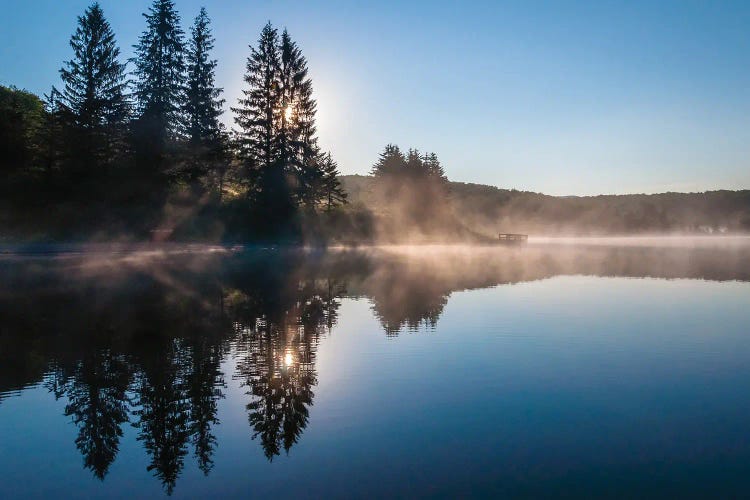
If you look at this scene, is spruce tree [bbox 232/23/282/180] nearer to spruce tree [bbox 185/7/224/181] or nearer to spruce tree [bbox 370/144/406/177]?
spruce tree [bbox 185/7/224/181]

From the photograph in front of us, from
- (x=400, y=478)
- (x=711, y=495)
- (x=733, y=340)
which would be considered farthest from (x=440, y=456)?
(x=733, y=340)

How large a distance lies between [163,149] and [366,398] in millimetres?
49049

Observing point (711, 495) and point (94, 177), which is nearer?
point (711, 495)

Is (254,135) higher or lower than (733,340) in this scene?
higher

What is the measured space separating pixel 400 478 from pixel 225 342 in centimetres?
819

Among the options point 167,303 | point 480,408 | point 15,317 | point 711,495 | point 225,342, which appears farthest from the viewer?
point 167,303

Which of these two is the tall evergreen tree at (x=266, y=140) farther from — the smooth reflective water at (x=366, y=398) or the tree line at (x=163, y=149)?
the smooth reflective water at (x=366, y=398)

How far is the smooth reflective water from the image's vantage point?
671 cm

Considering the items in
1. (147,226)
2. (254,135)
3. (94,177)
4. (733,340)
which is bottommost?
(733,340)

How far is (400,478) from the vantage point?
664cm

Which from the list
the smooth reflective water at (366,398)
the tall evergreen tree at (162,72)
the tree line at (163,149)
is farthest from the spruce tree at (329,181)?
the smooth reflective water at (366,398)

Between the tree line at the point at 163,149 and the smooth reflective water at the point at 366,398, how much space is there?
30.7 metres

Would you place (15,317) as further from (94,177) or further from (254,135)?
(254,135)

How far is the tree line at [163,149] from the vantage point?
48.1 metres
